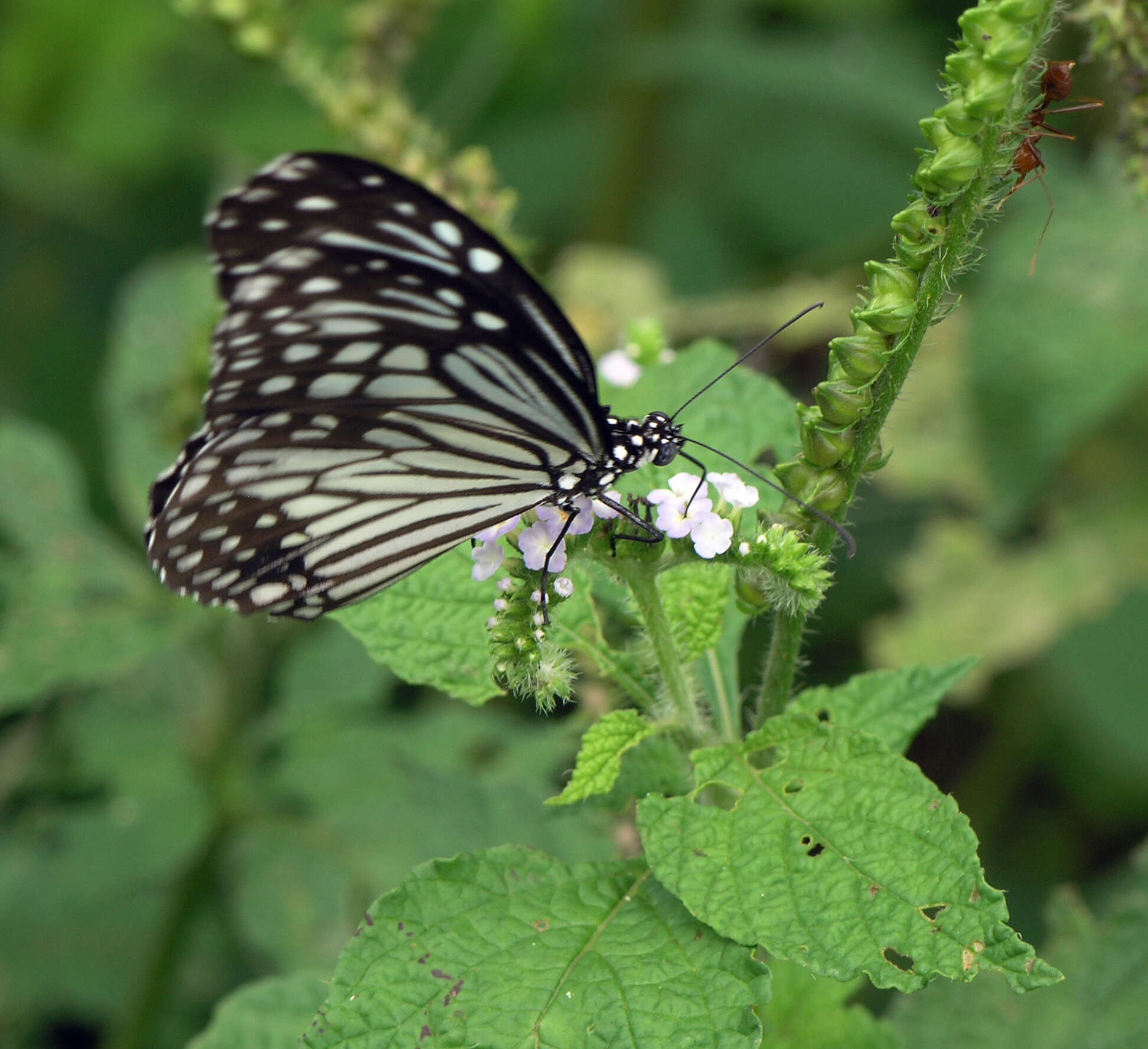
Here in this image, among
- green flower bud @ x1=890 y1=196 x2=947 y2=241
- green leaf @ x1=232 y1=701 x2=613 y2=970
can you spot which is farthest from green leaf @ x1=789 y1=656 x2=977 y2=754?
green leaf @ x1=232 y1=701 x2=613 y2=970

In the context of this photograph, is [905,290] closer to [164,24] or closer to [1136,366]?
[1136,366]

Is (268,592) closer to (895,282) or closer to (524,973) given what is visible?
(524,973)

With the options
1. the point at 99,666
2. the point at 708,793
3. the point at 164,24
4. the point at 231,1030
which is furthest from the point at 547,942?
the point at 164,24

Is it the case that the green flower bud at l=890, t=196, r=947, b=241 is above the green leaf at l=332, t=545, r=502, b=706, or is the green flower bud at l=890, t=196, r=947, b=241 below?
above

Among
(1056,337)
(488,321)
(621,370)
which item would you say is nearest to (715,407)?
(621,370)

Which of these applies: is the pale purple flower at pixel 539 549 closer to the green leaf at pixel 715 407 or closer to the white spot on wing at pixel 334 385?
the green leaf at pixel 715 407

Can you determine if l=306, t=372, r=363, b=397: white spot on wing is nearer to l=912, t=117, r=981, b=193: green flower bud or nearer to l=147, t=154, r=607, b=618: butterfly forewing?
l=147, t=154, r=607, b=618: butterfly forewing
